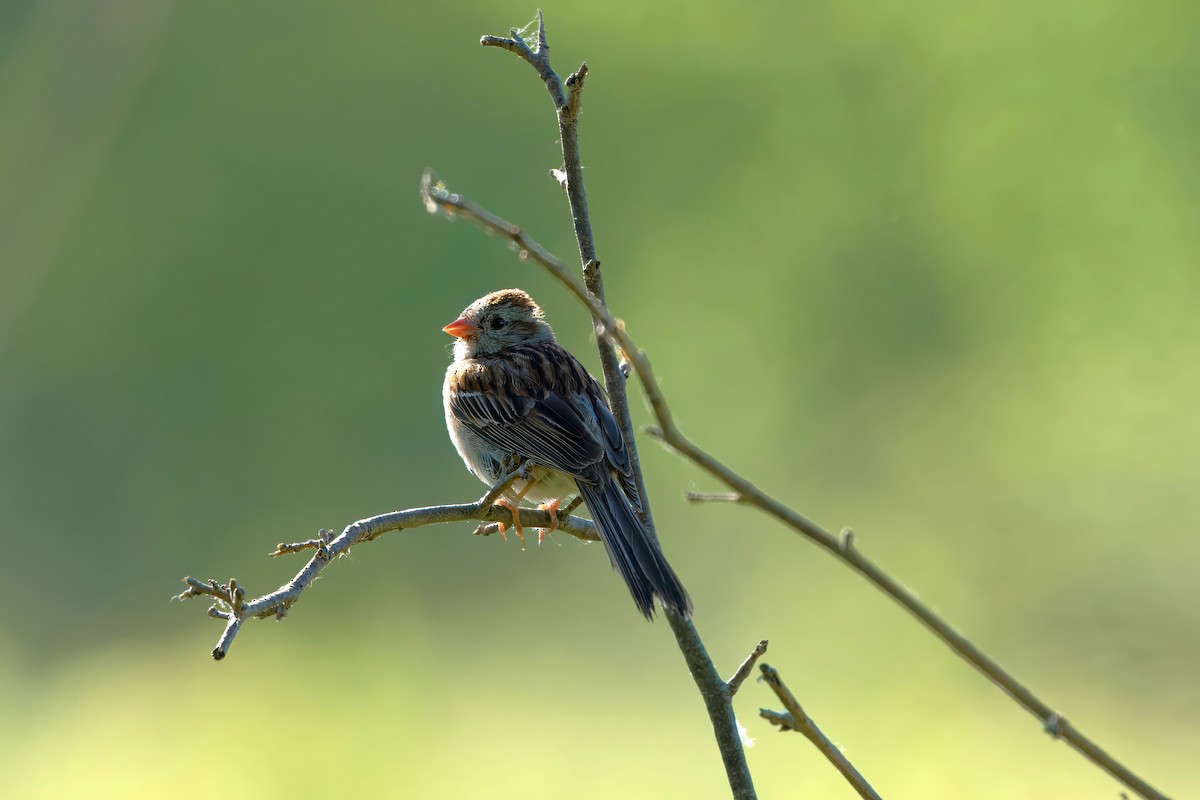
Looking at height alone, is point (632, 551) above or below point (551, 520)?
below

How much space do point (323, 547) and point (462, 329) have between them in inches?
86.4

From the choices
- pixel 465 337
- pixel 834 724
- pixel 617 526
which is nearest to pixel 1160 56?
pixel 834 724

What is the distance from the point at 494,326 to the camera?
3891 millimetres

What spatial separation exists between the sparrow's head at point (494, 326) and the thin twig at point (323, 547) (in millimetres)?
1387

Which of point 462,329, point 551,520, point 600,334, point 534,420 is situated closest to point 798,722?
point 600,334

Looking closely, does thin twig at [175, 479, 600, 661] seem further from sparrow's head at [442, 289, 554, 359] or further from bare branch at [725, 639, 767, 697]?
sparrow's head at [442, 289, 554, 359]

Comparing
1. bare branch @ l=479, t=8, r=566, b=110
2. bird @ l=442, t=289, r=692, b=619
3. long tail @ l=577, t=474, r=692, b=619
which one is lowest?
long tail @ l=577, t=474, r=692, b=619

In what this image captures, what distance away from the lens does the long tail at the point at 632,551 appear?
6.62 feet

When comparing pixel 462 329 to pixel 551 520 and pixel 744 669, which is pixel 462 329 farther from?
pixel 744 669

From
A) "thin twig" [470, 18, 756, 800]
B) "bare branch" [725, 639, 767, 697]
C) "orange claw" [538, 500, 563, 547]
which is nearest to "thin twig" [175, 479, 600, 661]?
"orange claw" [538, 500, 563, 547]

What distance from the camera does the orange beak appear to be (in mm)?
3857

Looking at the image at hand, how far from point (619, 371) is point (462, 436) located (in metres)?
1.67

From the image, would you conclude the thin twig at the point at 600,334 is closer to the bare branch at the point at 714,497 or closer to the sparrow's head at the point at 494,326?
the bare branch at the point at 714,497

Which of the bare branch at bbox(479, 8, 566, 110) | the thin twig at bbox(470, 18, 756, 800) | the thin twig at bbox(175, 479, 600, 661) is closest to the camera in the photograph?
the thin twig at bbox(175, 479, 600, 661)
